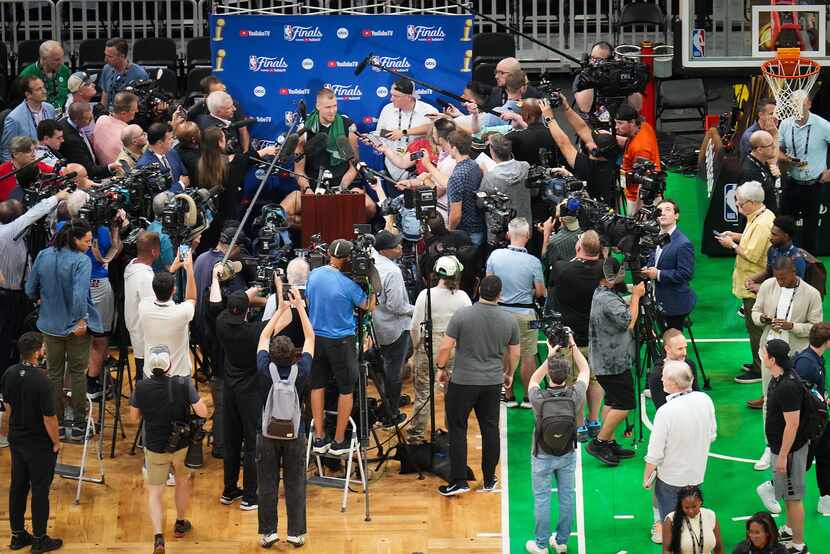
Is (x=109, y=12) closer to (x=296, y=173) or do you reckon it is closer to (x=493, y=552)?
(x=296, y=173)

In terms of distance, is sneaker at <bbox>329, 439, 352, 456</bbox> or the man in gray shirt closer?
the man in gray shirt

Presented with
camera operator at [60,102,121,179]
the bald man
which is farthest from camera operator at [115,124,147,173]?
the bald man

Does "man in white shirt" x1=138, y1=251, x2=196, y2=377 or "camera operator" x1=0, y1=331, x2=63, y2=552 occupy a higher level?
"man in white shirt" x1=138, y1=251, x2=196, y2=377

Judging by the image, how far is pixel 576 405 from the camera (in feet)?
35.3

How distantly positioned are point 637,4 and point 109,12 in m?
6.57

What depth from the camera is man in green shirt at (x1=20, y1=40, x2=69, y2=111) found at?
1634 cm

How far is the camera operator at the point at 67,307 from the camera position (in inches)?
484

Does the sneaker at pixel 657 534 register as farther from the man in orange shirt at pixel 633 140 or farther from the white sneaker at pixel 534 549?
the man in orange shirt at pixel 633 140

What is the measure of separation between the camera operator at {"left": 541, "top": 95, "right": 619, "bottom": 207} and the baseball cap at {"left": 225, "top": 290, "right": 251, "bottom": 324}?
4233 millimetres

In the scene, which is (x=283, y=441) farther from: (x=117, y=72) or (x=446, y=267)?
(x=117, y=72)

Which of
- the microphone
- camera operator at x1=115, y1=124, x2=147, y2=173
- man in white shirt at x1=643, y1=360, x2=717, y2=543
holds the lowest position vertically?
man in white shirt at x1=643, y1=360, x2=717, y2=543

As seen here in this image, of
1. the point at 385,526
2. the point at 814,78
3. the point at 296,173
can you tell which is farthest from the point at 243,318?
the point at 814,78

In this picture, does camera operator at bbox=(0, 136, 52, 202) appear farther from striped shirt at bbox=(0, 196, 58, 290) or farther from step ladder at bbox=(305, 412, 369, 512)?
step ladder at bbox=(305, 412, 369, 512)

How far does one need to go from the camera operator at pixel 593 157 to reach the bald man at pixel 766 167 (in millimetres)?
1237
